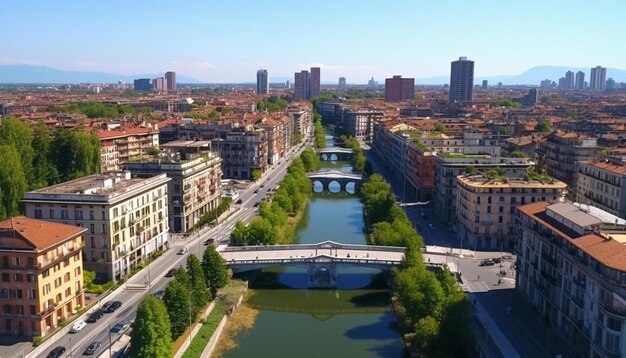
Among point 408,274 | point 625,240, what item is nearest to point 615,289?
point 625,240

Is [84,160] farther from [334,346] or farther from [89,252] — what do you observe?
[334,346]

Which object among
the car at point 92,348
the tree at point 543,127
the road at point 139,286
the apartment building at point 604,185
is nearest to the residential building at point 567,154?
the apartment building at point 604,185

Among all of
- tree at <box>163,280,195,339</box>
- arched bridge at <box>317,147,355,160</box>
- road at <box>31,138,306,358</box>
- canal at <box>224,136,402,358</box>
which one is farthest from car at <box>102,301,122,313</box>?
arched bridge at <box>317,147,355,160</box>

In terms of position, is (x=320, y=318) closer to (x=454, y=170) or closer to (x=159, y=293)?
(x=159, y=293)

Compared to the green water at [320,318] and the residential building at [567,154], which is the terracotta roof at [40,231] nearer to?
the green water at [320,318]

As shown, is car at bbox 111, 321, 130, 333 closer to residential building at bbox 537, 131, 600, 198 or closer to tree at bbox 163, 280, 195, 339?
tree at bbox 163, 280, 195, 339

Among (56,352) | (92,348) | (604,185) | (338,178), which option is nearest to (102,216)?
(56,352)

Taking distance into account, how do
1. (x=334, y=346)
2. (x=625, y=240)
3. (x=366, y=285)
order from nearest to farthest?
(x=625, y=240), (x=334, y=346), (x=366, y=285)
